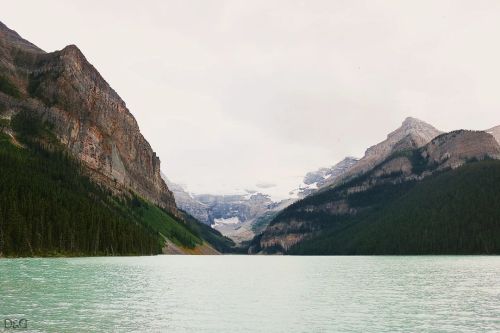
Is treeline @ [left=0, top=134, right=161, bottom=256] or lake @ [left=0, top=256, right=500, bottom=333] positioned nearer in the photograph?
lake @ [left=0, top=256, right=500, bottom=333]

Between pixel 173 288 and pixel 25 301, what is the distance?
24802 millimetres

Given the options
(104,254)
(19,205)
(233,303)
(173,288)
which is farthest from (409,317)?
(104,254)

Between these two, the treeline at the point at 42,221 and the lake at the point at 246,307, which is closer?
the lake at the point at 246,307

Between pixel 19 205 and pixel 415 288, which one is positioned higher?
pixel 19 205

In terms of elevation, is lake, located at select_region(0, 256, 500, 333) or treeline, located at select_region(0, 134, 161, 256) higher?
treeline, located at select_region(0, 134, 161, 256)

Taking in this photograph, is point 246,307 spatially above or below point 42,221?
below

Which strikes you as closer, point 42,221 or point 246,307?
point 246,307

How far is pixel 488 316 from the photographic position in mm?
43469

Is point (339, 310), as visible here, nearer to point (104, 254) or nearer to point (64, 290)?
point (64, 290)

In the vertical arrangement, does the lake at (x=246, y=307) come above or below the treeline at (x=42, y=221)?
below

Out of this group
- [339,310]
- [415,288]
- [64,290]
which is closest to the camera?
[339,310]

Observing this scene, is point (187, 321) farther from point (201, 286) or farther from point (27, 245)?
point (27, 245)

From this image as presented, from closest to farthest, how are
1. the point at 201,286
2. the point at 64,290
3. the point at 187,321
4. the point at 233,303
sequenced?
the point at 187,321 < the point at 233,303 < the point at 64,290 < the point at 201,286

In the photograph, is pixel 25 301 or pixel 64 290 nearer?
pixel 25 301
